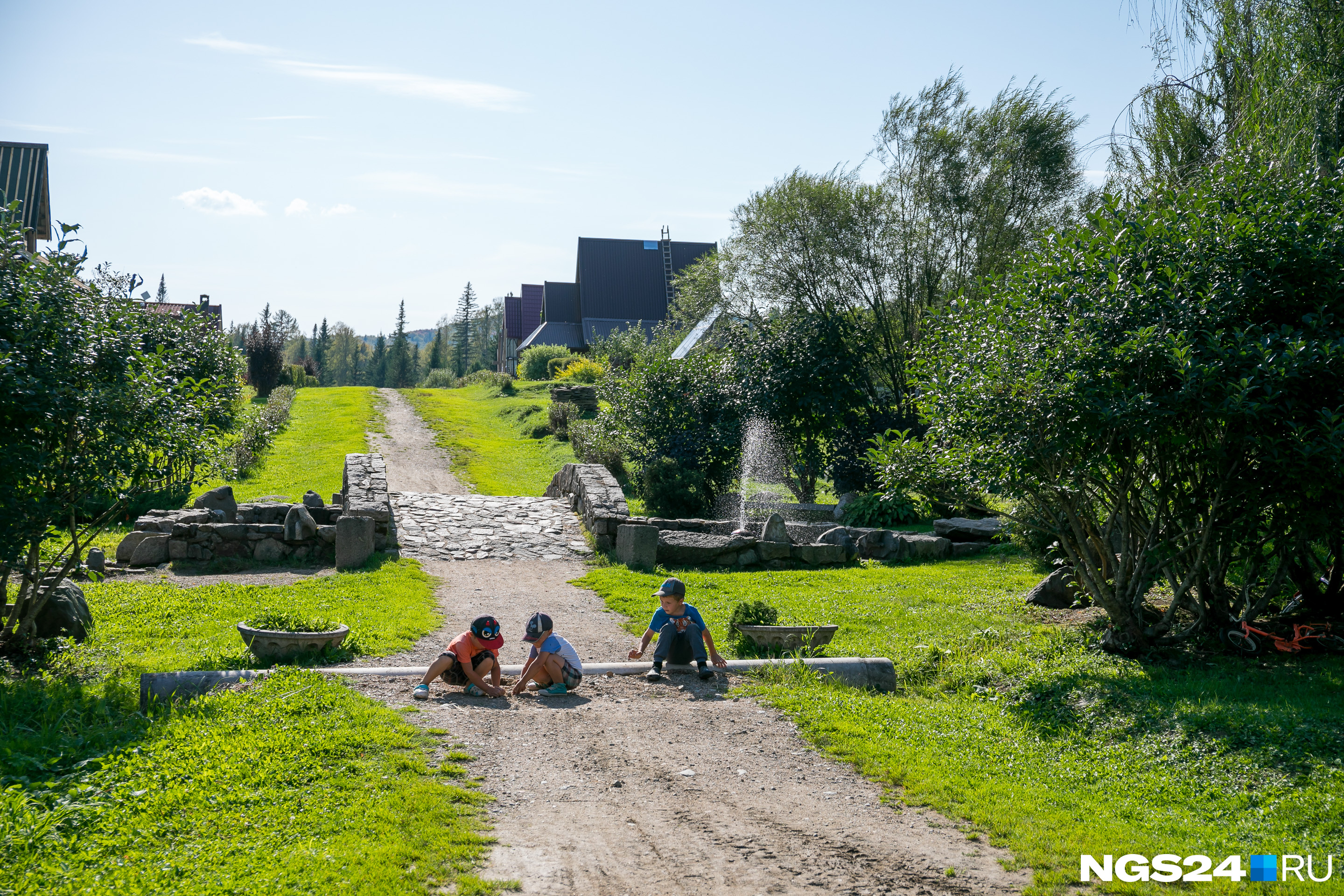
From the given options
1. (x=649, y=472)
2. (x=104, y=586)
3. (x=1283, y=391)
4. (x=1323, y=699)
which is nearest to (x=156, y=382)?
(x=104, y=586)

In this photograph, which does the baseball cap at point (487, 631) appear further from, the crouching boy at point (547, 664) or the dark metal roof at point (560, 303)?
the dark metal roof at point (560, 303)

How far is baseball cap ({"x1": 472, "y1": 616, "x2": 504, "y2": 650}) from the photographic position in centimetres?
673

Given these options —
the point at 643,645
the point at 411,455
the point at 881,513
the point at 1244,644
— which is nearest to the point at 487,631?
the point at 643,645

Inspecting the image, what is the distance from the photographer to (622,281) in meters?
47.8

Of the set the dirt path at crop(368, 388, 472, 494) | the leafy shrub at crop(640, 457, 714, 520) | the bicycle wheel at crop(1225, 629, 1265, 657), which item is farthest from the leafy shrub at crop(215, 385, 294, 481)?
the bicycle wheel at crop(1225, 629, 1265, 657)

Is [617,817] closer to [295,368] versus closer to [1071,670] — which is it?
[1071,670]

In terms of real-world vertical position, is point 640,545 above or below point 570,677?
above

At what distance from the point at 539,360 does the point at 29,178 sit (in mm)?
20107

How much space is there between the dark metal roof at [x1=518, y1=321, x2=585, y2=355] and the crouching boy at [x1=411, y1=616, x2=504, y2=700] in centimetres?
4170

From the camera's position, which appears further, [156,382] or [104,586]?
[104,586]

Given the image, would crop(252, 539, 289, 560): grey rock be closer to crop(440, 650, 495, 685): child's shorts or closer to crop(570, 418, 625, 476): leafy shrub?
crop(440, 650, 495, 685): child's shorts

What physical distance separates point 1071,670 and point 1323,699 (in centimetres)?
166

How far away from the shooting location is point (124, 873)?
3.65 metres

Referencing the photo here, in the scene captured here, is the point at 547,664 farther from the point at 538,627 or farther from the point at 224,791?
the point at 224,791
